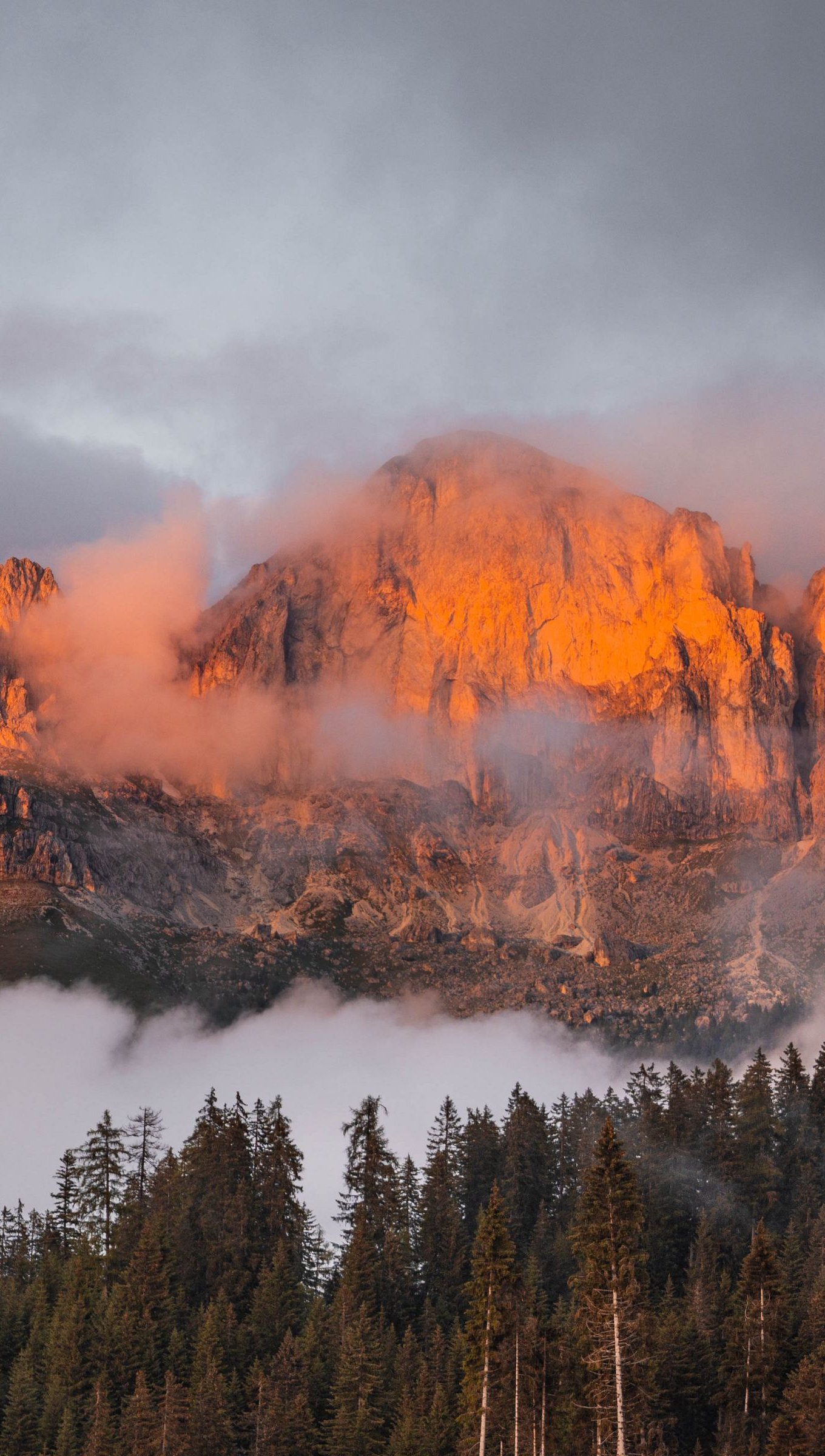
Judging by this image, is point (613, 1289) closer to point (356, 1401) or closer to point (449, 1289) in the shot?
point (356, 1401)

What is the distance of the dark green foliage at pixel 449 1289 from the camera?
274ft

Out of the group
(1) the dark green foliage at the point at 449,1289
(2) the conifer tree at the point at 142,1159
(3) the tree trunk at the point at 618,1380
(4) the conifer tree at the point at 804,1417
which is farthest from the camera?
(2) the conifer tree at the point at 142,1159

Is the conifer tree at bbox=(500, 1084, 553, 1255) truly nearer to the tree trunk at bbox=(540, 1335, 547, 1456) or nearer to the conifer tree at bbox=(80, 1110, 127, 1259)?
the conifer tree at bbox=(80, 1110, 127, 1259)

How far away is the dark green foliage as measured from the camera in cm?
8362

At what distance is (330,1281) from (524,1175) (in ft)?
68.1

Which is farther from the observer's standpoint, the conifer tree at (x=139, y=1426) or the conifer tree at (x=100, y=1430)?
the conifer tree at (x=100, y=1430)

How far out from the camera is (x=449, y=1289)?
126m

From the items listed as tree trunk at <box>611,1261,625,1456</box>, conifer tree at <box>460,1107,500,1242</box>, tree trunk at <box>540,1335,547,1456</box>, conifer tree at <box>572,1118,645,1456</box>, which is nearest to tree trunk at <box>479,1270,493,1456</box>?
tree trunk at <box>540,1335,547,1456</box>

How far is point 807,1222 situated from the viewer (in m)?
123

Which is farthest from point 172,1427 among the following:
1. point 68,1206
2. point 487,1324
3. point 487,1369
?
point 68,1206

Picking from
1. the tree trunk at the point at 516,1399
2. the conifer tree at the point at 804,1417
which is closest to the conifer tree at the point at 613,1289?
the tree trunk at the point at 516,1399

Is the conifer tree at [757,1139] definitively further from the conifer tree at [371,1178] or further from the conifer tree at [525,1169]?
the conifer tree at [371,1178]

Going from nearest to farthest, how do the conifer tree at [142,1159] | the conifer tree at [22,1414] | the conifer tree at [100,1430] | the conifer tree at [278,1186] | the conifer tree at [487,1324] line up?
the conifer tree at [487,1324], the conifer tree at [100,1430], the conifer tree at [22,1414], the conifer tree at [278,1186], the conifer tree at [142,1159]

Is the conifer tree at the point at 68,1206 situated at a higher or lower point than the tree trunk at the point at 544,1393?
higher
